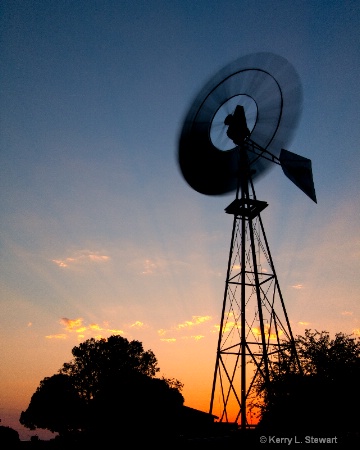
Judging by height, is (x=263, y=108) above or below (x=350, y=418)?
above

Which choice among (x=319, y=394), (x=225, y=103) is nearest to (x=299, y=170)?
(x=225, y=103)

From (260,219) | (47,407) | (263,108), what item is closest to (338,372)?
(260,219)

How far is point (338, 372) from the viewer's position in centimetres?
1569

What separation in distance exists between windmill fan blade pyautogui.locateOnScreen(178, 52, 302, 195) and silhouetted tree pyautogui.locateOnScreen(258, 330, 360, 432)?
1028cm

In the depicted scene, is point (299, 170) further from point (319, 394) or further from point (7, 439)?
point (7, 439)

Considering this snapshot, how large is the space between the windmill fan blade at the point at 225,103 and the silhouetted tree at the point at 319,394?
1028 centimetres

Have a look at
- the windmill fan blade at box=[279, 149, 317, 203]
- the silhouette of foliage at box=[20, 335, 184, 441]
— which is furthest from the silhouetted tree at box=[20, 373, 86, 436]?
the windmill fan blade at box=[279, 149, 317, 203]

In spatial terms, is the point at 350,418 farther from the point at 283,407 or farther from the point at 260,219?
the point at 260,219

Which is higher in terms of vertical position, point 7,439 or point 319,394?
point 319,394

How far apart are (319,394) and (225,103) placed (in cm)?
1527

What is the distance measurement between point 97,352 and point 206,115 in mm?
36682

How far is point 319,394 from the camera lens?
48.0ft

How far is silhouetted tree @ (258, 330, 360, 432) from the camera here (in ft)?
45.3

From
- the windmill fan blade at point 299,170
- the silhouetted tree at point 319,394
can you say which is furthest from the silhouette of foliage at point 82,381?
the windmill fan blade at point 299,170
